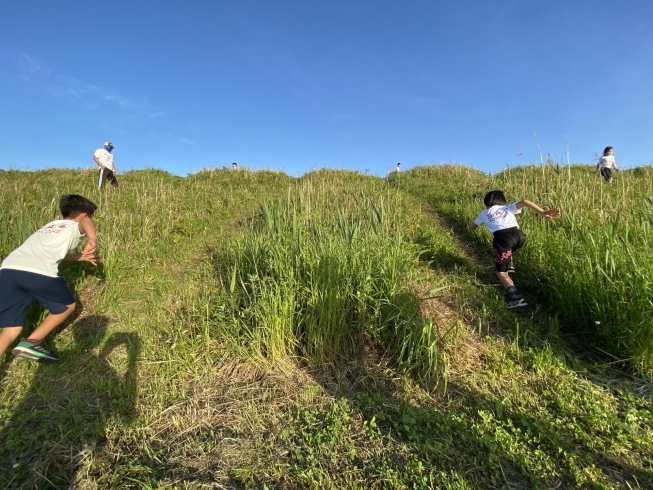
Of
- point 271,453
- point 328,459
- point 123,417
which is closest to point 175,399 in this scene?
point 123,417

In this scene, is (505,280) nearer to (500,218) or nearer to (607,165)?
(500,218)

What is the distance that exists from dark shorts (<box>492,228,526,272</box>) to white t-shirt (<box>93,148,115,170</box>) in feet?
31.2

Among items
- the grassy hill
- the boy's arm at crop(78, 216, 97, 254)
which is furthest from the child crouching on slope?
the boy's arm at crop(78, 216, 97, 254)

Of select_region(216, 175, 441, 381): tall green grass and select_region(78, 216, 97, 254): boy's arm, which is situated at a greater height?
select_region(78, 216, 97, 254): boy's arm

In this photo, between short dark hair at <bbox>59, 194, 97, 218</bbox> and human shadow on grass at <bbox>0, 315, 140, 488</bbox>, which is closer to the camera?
human shadow on grass at <bbox>0, 315, 140, 488</bbox>

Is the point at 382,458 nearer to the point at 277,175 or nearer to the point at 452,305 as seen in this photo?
the point at 452,305

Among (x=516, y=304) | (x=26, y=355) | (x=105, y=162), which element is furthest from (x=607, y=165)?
(x=105, y=162)

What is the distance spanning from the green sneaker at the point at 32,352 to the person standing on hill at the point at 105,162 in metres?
6.91

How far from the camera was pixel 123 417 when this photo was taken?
7.84 feet

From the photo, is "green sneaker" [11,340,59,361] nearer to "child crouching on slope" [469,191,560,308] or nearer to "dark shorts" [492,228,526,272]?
"child crouching on slope" [469,191,560,308]

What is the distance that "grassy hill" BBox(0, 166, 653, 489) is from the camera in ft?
6.63

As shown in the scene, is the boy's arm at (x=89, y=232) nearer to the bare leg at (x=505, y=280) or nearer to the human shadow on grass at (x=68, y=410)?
the human shadow on grass at (x=68, y=410)

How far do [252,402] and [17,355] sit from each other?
7.16 feet

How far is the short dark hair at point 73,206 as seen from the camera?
3.36 m
